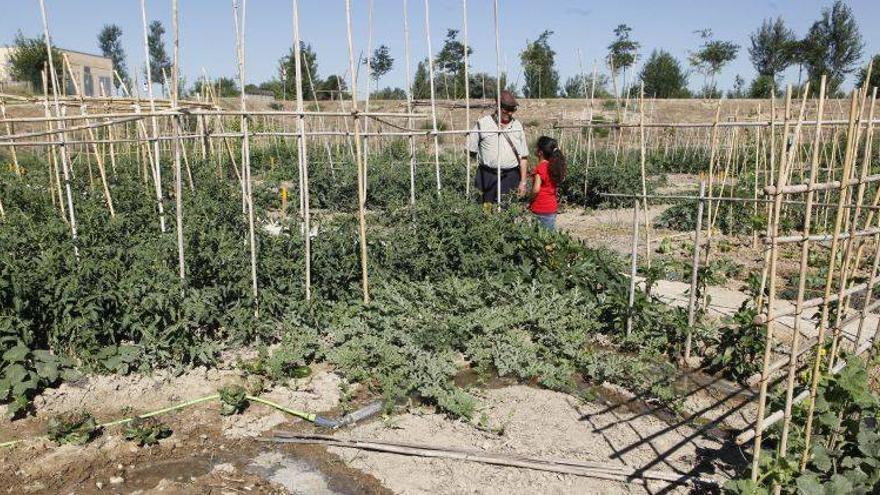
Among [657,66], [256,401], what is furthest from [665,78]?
[256,401]

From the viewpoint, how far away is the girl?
6906mm

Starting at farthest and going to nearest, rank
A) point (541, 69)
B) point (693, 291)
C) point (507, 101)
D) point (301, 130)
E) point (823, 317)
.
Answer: point (541, 69) → point (507, 101) → point (301, 130) → point (693, 291) → point (823, 317)

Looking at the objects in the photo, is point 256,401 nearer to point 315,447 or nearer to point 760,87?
point 315,447

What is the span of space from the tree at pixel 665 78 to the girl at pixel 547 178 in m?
32.1

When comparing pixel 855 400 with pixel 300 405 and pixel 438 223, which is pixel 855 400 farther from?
pixel 438 223

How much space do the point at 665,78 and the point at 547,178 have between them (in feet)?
111

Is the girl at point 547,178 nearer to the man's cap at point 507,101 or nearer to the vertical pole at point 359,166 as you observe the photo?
the man's cap at point 507,101

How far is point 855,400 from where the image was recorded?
299 centimetres

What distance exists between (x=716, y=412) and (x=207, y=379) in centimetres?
339

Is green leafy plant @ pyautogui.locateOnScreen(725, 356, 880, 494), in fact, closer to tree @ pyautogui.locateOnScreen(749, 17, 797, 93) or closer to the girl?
the girl

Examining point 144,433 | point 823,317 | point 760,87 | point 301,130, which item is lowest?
point 144,433

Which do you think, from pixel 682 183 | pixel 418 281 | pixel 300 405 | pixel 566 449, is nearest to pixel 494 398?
pixel 566 449

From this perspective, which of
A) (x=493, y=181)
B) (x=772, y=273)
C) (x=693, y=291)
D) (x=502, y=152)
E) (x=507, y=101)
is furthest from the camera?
(x=493, y=181)

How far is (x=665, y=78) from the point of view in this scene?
3769 centimetres
